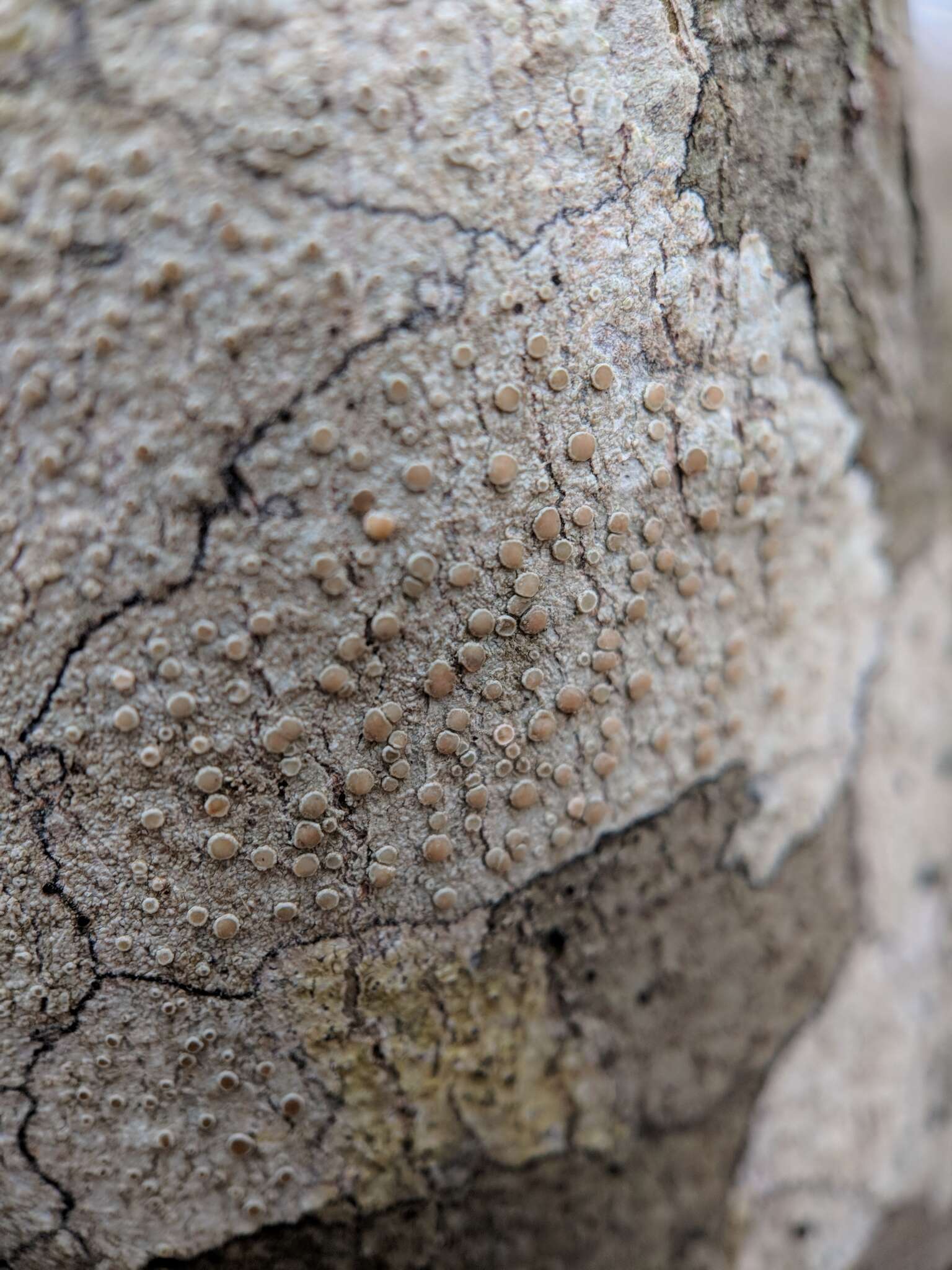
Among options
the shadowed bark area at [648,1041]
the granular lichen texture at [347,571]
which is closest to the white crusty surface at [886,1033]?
the shadowed bark area at [648,1041]

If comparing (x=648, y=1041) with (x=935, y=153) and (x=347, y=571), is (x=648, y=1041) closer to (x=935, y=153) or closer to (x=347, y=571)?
(x=347, y=571)

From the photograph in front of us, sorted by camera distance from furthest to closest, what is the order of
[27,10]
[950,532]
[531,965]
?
[950,532] → [531,965] → [27,10]

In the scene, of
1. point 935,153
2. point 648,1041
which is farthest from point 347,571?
point 935,153

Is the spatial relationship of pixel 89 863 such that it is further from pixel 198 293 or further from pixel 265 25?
pixel 265 25

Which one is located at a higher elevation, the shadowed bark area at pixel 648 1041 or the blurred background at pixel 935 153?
the blurred background at pixel 935 153

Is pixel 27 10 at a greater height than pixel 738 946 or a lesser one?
greater

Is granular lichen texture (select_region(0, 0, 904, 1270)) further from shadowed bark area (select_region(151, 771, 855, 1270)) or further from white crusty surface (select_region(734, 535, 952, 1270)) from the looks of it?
white crusty surface (select_region(734, 535, 952, 1270))

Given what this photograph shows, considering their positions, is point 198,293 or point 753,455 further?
point 753,455

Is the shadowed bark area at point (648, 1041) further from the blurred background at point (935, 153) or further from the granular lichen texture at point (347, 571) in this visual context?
the blurred background at point (935, 153)

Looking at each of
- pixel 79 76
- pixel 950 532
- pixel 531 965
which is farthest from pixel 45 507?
pixel 950 532

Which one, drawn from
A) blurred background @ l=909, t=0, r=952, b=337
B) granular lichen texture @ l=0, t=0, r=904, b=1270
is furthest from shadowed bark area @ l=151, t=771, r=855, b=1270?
blurred background @ l=909, t=0, r=952, b=337
